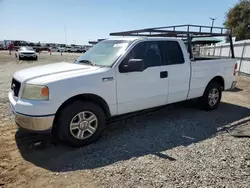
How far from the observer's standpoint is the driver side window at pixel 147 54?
425 centimetres

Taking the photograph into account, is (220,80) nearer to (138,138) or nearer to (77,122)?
(138,138)

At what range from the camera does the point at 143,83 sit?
4.32 meters

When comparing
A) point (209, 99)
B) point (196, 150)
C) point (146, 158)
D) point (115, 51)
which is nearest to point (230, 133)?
point (196, 150)

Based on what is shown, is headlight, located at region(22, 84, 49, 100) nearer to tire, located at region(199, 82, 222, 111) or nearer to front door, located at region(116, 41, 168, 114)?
front door, located at region(116, 41, 168, 114)

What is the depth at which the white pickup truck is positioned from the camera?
11.1 feet

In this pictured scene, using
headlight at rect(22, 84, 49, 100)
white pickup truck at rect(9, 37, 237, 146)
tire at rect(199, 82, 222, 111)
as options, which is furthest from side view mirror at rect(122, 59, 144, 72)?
tire at rect(199, 82, 222, 111)

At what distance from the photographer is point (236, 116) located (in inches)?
221

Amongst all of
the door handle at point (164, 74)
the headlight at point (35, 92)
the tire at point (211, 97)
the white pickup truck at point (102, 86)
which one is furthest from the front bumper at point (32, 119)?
the tire at point (211, 97)

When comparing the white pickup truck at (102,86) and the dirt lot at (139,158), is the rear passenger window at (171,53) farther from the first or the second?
the dirt lot at (139,158)

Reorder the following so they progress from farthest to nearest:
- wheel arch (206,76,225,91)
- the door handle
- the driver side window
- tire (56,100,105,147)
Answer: wheel arch (206,76,225,91) < the door handle < the driver side window < tire (56,100,105,147)

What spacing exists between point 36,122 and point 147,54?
2.46m

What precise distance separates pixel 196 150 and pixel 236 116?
8.36 feet

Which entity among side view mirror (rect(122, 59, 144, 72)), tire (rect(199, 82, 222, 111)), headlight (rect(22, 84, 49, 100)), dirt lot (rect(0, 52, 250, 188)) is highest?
side view mirror (rect(122, 59, 144, 72))

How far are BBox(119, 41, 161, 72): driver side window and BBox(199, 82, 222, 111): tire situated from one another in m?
1.97
